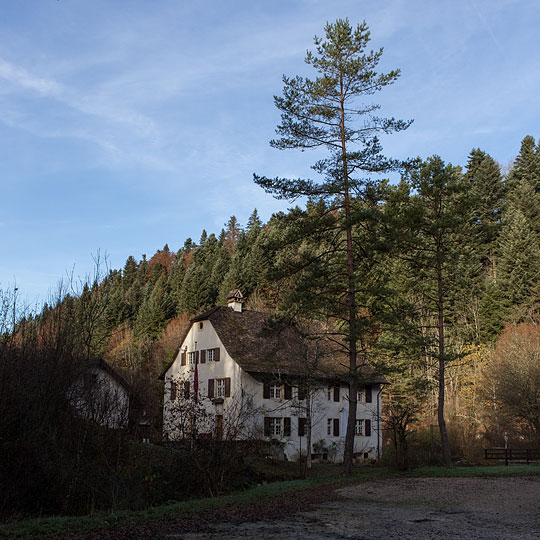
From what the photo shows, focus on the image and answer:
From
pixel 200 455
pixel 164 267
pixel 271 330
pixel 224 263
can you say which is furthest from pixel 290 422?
pixel 164 267

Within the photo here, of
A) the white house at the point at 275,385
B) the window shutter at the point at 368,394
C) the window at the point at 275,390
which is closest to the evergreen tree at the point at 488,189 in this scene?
the window shutter at the point at 368,394

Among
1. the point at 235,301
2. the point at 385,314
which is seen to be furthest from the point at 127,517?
the point at 235,301

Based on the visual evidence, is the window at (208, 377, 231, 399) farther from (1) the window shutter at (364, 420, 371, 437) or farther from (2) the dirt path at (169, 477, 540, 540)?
(2) the dirt path at (169, 477, 540, 540)

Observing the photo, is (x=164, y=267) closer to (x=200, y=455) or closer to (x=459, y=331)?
(x=459, y=331)

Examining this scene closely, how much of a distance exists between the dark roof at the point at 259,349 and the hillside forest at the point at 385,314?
294 centimetres

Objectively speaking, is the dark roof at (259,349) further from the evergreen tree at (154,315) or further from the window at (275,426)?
the evergreen tree at (154,315)

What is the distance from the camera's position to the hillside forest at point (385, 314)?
41.2 ft

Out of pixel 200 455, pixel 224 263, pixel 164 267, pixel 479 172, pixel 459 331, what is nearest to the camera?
pixel 200 455

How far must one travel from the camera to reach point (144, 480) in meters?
14.7

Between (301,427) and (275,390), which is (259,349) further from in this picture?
(301,427)

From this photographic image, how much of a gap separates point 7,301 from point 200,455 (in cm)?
718

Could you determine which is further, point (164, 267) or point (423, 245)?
point (164, 267)

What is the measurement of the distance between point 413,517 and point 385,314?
11101 millimetres

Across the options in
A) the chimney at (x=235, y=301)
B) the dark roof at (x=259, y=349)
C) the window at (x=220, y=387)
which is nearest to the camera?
the dark roof at (x=259, y=349)
